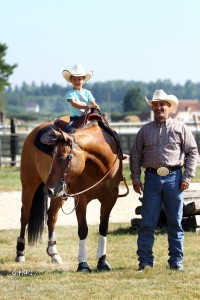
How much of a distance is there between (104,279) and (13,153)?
17.9 metres

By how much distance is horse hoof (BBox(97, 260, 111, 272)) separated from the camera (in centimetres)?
942

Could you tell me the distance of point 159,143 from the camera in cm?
910

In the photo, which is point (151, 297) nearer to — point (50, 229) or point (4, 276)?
point (4, 276)

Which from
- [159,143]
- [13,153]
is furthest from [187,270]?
[13,153]

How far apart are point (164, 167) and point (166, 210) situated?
1.68 feet

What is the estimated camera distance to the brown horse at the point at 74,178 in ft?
28.8

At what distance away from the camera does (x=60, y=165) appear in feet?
28.7

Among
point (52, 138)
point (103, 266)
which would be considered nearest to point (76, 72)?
point (52, 138)

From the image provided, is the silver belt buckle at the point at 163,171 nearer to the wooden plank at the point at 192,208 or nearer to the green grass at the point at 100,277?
the green grass at the point at 100,277

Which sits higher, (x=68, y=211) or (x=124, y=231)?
(x=124, y=231)

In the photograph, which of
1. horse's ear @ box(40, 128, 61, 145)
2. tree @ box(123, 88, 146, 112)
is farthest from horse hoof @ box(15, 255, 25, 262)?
tree @ box(123, 88, 146, 112)

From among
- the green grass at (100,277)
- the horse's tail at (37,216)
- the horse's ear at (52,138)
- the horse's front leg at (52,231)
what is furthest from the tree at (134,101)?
the horse's ear at (52,138)

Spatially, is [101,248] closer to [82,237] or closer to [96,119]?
[82,237]

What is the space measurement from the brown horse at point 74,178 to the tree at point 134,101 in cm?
16027
